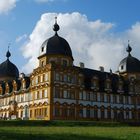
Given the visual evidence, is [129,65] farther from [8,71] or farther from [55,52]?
[8,71]

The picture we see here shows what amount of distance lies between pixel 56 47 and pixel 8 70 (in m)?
28.3

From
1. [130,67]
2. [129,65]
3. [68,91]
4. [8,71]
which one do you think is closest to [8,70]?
[8,71]

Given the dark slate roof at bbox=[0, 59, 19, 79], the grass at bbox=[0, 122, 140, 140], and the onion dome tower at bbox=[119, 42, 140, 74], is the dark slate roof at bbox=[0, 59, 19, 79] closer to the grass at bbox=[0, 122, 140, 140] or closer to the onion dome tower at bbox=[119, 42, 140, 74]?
the onion dome tower at bbox=[119, 42, 140, 74]

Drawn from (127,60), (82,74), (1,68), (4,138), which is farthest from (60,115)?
(4,138)

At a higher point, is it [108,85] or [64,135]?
[108,85]

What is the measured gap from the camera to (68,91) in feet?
204

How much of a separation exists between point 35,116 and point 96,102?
13.4 meters

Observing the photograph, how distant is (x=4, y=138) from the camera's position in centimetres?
1786

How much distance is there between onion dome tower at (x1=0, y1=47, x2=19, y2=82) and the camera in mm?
86562

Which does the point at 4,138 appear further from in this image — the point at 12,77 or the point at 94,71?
the point at 12,77

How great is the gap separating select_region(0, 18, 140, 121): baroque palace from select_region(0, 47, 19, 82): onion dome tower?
3.88m

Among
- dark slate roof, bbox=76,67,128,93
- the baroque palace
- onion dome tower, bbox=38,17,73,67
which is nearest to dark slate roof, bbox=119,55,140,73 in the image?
the baroque palace

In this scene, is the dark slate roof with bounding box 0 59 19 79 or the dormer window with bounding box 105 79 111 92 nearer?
the dormer window with bounding box 105 79 111 92

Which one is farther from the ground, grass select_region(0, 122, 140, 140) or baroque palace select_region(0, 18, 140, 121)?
baroque palace select_region(0, 18, 140, 121)
